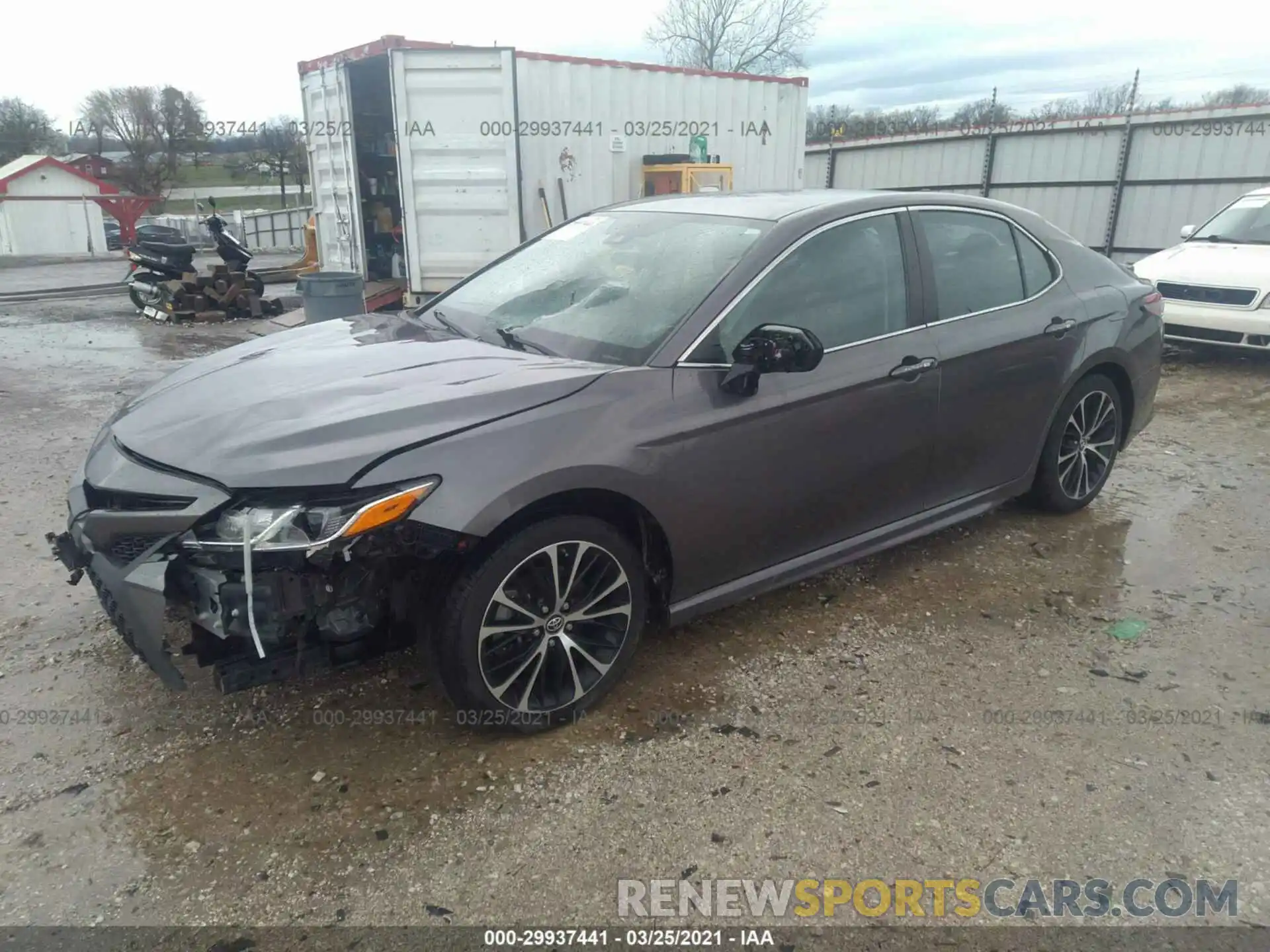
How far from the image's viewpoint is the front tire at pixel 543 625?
253cm

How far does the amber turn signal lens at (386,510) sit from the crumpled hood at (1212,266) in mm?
8449

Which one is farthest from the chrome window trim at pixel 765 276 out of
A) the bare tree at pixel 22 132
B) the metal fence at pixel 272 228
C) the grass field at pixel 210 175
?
the bare tree at pixel 22 132

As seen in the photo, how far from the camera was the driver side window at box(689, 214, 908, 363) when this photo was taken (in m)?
3.03

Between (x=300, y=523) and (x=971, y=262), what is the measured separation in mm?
2976

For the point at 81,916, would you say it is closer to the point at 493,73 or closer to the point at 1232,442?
the point at 1232,442

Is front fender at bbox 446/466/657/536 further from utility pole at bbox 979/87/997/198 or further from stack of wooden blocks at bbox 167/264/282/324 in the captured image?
utility pole at bbox 979/87/997/198

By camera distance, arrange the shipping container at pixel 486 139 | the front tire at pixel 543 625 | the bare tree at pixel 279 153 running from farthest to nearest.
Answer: the bare tree at pixel 279 153, the shipping container at pixel 486 139, the front tire at pixel 543 625

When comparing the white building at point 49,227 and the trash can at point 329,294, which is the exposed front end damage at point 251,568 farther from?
the white building at point 49,227

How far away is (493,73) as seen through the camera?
8.45m

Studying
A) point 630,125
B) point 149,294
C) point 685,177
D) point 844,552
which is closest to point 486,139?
point 630,125

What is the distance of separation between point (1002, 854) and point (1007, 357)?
220 centimetres

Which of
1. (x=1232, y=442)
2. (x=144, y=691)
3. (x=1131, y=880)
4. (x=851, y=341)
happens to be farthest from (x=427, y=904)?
(x=1232, y=442)

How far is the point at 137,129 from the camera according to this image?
103ft

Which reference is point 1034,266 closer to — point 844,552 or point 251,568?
point 844,552
